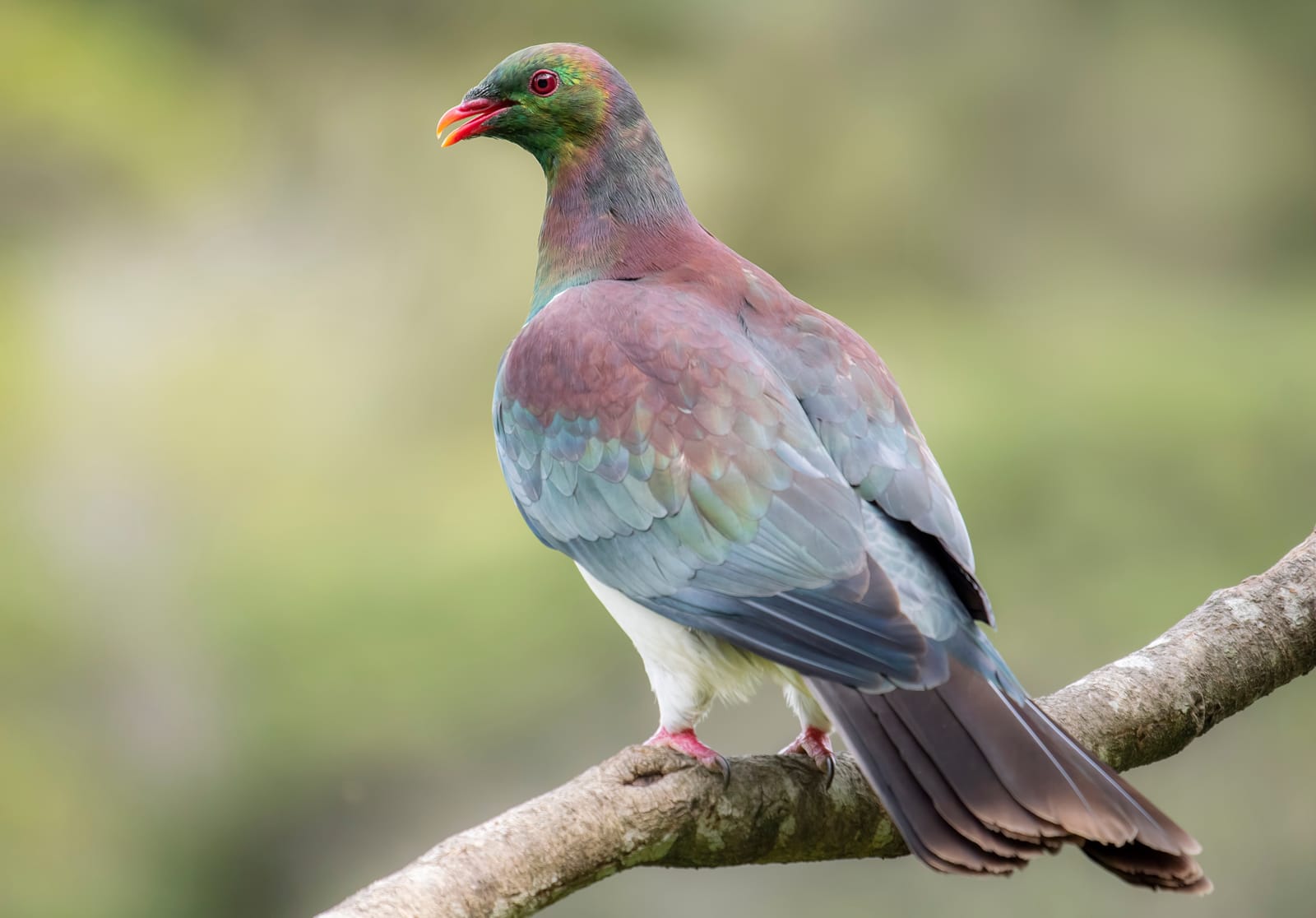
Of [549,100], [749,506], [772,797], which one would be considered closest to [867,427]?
[749,506]

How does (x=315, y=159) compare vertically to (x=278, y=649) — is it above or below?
above

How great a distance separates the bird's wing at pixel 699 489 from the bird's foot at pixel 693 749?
0.16 metres

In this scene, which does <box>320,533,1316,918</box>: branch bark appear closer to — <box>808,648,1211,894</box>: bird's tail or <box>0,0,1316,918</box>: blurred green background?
<box>808,648,1211,894</box>: bird's tail

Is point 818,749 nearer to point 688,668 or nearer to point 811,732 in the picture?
point 811,732

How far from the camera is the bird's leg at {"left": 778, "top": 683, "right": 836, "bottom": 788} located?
7.20 feet

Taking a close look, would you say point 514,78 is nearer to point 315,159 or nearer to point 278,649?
point 278,649

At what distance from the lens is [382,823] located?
507 centimetres

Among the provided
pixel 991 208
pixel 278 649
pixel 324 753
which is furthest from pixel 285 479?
pixel 991 208

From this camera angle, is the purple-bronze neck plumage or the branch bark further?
the purple-bronze neck plumage

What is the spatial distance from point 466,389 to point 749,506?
Result: 4415 mm

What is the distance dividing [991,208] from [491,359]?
2.82m

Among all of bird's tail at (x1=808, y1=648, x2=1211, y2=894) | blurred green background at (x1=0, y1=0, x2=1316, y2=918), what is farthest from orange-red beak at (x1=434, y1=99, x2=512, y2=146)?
blurred green background at (x1=0, y1=0, x2=1316, y2=918)

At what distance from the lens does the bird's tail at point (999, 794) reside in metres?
1.74

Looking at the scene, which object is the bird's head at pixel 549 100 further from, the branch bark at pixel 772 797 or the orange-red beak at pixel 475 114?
the branch bark at pixel 772 797
